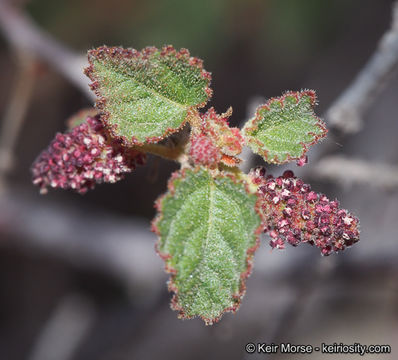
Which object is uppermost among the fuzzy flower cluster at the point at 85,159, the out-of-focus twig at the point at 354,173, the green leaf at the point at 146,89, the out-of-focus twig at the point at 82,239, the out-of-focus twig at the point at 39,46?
the out-of-focus twig at the point at 39,46

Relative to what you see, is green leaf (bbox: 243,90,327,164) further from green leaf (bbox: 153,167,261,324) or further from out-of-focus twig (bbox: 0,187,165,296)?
out-of-focus twig (bbox: 0,187,165,296)

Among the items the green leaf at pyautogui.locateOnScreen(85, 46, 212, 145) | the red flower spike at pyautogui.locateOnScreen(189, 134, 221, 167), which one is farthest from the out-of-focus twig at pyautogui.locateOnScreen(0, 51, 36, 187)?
the red flower spike at pyautogui.locateOnScreen(189, 134, 221, 167)

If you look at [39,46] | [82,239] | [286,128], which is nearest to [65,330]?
[82,239]

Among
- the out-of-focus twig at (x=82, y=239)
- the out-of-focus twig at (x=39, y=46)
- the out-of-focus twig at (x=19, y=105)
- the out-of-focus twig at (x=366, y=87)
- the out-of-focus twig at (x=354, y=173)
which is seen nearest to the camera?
the out-of-focus twig at (x=366, y=87)

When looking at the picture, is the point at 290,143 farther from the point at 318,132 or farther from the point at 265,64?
the point at 265,64

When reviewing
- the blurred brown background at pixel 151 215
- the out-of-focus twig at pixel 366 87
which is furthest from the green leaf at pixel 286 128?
the blurred brown background at pixel 151 215

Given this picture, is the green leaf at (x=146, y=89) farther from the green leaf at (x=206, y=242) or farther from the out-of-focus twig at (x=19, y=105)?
the out-of-focus twig at (x=19, y=105)

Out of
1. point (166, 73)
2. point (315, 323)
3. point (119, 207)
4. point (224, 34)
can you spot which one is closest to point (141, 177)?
point (119, 207)

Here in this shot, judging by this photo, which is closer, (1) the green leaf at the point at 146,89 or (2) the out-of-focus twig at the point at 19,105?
(1) the green leaf at the point at 146,89
